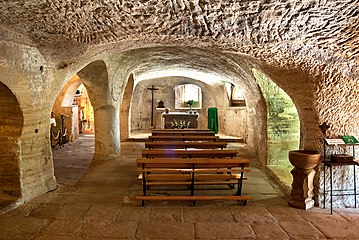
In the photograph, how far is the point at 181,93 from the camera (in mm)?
15914

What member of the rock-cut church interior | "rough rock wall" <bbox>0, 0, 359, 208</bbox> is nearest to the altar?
the rock-cut church interior

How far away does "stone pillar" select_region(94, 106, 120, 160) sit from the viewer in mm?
8031

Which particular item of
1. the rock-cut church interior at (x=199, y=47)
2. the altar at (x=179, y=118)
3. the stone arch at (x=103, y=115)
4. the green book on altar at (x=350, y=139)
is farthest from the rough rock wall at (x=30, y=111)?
the altar at (x=179, y=118)

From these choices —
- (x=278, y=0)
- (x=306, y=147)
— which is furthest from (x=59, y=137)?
(x=278, y=0)

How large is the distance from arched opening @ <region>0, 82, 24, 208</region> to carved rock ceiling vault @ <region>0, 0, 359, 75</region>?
112 centimetres

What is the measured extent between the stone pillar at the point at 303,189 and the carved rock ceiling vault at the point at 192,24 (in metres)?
1.74

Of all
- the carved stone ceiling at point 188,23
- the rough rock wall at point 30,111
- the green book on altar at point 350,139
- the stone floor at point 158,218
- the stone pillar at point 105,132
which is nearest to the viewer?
the carved stone ceiling at point 188,23

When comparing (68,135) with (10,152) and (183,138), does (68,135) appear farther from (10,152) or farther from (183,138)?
(10,152)

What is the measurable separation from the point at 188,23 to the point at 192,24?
0.06m

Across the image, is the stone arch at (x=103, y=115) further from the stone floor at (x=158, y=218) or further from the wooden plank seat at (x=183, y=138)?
the stone floor at (x=158, y=218)

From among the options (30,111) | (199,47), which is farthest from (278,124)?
(30,111)

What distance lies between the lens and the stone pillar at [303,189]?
4.59 m

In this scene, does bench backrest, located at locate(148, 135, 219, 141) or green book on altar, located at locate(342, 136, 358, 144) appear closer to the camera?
green book on altar, located at locate(342, 136, 358, 144)

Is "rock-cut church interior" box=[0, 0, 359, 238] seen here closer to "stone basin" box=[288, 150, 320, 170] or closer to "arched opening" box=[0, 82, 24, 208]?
"arched opening" box=[0, 82, 24, 208]
